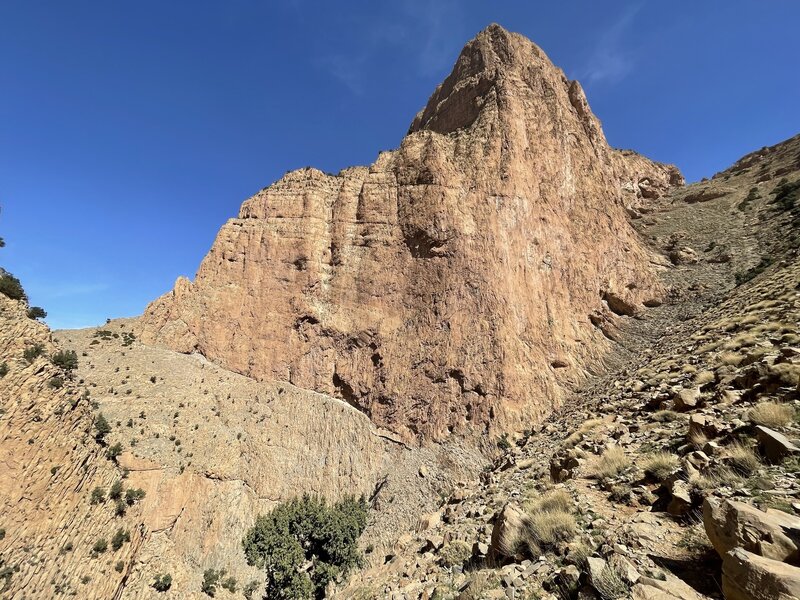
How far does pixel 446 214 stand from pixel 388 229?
577cm

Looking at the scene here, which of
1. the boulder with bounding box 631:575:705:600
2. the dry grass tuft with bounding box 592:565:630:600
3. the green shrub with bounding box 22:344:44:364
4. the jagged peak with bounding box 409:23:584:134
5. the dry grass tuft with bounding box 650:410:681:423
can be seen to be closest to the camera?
the boulder with bounding box 631:575:705:600

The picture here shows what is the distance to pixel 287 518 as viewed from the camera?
23344mm

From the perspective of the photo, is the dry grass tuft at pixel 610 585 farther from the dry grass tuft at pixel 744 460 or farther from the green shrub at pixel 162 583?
the green shrub at pixel 162 583

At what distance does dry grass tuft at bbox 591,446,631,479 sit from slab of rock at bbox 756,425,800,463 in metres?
3.06

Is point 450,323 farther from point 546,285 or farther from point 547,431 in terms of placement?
point 547,431

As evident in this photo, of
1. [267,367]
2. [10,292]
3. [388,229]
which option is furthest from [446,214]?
[10,292]

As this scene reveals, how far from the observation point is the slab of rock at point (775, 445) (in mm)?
5253

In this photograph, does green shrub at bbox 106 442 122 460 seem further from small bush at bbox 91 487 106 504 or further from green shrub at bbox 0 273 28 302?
green shrub at bbox 0 273 28 302

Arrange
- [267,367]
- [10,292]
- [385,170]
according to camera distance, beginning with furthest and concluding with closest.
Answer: [385,170], [267,367], [10,292]

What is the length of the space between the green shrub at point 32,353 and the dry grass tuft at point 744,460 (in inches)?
890

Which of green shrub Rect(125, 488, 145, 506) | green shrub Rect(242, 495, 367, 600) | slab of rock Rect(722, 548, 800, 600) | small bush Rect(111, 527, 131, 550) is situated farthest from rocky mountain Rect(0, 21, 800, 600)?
green shrub Rect(125, 488, 145, 506)

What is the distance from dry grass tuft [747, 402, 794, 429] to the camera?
621cm

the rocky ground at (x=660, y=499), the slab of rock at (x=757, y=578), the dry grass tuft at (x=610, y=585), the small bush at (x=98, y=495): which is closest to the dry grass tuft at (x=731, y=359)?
the rocky ground at (x=660, y=499)

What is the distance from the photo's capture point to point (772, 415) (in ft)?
20.8
